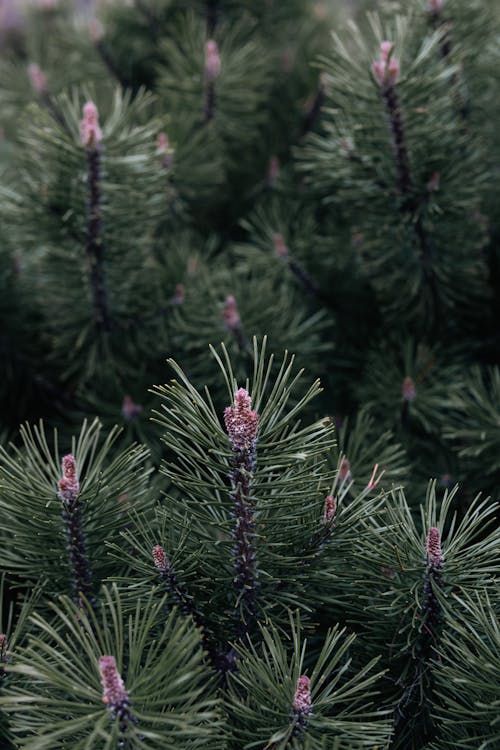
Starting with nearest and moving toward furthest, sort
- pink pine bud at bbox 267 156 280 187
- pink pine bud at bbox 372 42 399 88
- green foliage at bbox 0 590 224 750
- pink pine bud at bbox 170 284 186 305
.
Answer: green foliage at bbox 0 590 224 750, pink pine bud at bbox 372 42 399 88, pink pine bud at bbox 170 284 186 305, pink pine bud at bbox 267 156 280 187

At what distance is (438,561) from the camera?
37 centimetres

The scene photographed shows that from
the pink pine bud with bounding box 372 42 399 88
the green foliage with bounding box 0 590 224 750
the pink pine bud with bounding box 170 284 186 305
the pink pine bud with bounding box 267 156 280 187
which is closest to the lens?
the green foliage with bounding box 0 590 224 750

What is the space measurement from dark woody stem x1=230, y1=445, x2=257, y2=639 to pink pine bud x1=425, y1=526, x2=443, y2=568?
9 cm

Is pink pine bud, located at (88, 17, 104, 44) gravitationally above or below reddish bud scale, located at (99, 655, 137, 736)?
above

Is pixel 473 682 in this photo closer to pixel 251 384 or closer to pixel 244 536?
pixel 244 536

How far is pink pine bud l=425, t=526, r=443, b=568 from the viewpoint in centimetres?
37

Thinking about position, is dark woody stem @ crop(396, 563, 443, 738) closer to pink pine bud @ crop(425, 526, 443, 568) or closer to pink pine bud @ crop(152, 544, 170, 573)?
pink pine bud @ crop(425, 526, 443, 568)

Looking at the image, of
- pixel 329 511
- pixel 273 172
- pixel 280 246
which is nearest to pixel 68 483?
pixel 329 511

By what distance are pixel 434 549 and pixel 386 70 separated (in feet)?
1.15

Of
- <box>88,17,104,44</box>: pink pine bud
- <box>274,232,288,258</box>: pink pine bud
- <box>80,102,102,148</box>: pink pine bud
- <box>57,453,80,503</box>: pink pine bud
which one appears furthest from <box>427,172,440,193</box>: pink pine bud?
<box>88,17,104,44</box>: pink pine bud

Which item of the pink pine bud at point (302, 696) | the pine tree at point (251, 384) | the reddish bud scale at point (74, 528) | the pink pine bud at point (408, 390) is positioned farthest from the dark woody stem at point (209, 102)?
the pink pine bud at point (302, 696)

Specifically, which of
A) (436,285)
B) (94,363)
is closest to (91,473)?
(94,363)

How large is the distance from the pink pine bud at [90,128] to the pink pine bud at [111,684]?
380 mm

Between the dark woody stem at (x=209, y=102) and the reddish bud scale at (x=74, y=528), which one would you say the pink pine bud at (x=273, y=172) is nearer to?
the dark woody stem at (x=209, y=102)
